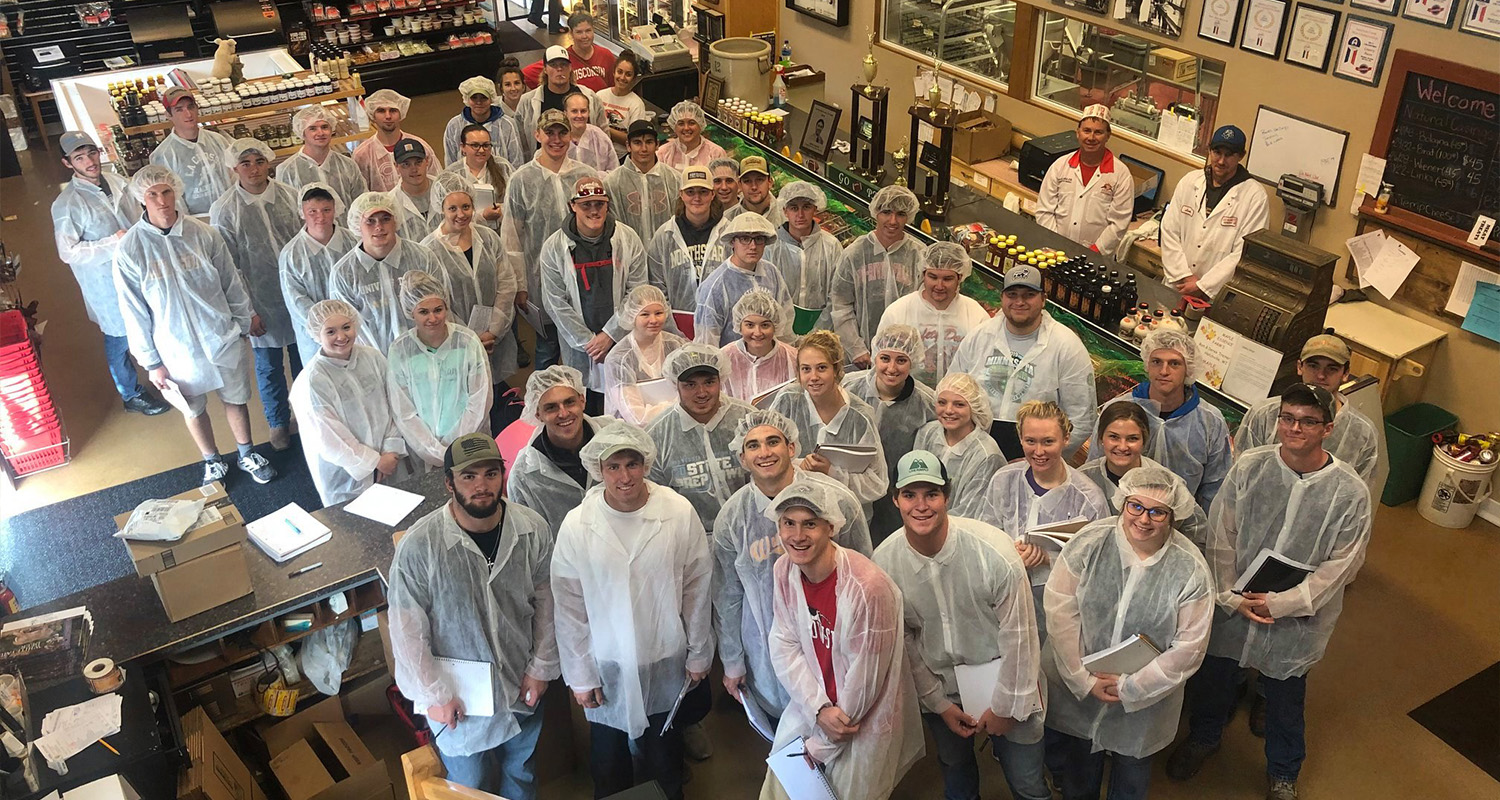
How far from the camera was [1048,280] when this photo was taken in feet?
18.4

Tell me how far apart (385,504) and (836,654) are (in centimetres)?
208

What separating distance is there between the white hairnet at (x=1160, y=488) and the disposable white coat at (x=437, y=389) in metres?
2.74

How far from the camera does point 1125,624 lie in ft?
11.1

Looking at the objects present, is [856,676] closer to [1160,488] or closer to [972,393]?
[1160,488]

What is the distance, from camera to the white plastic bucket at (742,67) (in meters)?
8.55

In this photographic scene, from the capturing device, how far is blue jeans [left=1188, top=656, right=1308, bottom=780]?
393cm

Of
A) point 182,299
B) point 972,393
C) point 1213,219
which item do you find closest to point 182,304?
point 182,299

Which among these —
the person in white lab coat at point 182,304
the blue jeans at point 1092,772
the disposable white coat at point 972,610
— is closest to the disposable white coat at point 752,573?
the disposable white coat at point 972,610

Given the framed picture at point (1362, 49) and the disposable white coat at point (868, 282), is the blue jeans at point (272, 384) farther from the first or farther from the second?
the framed picture at point (1362, 49)

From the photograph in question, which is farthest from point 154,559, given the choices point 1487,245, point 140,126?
point 1487,245

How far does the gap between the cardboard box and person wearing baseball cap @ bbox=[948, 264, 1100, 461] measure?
3870 mm

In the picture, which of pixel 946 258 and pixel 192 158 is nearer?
pixel 946 258

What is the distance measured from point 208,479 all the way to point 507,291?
6.44 feet

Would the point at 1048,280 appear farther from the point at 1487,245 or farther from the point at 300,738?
the point at 300,738
